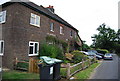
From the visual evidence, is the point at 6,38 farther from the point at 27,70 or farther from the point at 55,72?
the point at 55,72

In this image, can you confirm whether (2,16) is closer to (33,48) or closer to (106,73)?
(33,48)

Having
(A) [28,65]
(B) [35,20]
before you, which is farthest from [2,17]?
(A) [28,65]

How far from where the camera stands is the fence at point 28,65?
27.9 feet

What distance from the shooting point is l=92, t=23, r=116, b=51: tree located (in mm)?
58750

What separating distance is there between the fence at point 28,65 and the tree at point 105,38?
5465cm

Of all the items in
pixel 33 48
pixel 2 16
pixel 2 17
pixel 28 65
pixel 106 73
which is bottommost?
pixel 106 73

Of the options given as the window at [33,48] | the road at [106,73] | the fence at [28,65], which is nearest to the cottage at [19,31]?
the window at [33,48]

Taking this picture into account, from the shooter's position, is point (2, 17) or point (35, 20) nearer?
point (2, 17)

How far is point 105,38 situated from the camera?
60000mm

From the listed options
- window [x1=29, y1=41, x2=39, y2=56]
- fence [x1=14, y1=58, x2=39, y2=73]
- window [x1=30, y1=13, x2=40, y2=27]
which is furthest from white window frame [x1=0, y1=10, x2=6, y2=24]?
fence [x1=14, y1=58, x2=39, y2=73]

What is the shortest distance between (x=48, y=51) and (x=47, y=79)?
22.1 ft

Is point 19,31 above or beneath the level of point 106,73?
above

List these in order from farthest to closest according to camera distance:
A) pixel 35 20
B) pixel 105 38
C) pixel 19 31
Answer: pixel 105 38 → pixel 35 20 → pixel 19 31

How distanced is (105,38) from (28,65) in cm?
5759
